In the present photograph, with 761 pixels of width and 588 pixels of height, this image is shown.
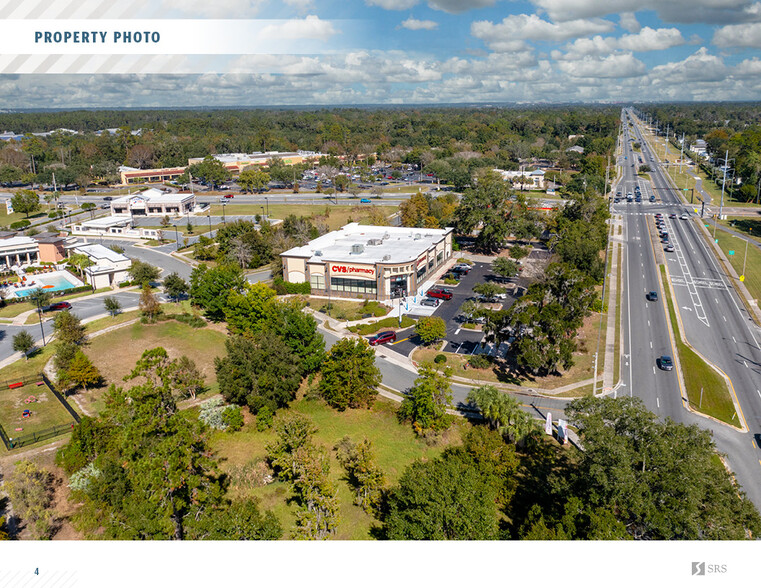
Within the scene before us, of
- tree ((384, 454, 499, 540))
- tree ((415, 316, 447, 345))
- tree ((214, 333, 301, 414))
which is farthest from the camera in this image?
tree ((415, 316, 447, 345))

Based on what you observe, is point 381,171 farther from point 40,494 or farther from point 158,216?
point 40,494

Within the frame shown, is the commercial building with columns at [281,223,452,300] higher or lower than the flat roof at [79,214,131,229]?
lower

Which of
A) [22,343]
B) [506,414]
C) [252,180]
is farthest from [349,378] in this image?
[252,180]

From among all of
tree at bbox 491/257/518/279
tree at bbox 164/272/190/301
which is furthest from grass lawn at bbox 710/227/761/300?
tree at bbox 164/272/190/301

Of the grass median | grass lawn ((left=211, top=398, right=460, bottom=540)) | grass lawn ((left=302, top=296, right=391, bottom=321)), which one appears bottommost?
grass lawn ((left=211, top=398, right=460, bottom=540))

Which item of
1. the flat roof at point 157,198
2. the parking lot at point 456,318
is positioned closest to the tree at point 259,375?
the parking lot at point 456,318

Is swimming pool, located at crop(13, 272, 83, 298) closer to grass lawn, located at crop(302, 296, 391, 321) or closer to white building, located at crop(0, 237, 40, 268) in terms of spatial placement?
white building, located at crop(0, 237, 40, 268)

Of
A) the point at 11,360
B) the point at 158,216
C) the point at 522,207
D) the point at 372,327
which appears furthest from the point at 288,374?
the point at 158,216

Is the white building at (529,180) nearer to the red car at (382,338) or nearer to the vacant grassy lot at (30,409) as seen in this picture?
the red car at (382,338)
